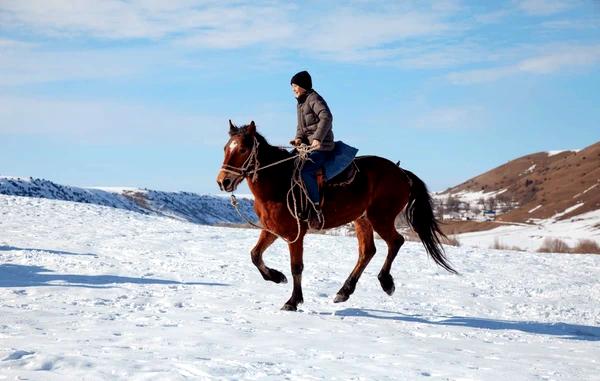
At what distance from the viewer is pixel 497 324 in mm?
8773

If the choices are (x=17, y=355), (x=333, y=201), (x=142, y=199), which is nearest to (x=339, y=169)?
(x=333, y=201)

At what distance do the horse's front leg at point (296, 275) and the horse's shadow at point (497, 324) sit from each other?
0.58 meters

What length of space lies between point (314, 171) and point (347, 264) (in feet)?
19.5

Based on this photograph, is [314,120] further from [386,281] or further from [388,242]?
[386,281]

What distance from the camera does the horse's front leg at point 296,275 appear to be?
27.8 ft

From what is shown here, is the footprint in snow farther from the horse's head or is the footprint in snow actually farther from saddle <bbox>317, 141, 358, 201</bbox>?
saddle <bbox>317, 141, 358, 201</bbox>

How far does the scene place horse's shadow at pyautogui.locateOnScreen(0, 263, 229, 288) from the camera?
981 cm

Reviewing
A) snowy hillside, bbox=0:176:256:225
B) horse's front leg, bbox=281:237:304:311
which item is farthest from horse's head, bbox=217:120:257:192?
snowy hillside, bbox=0:176:256:225

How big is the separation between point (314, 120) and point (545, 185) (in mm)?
136384

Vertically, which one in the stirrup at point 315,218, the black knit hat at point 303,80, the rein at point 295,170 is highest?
the black knit hat at point 303,80

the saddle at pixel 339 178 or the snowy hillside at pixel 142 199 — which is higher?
the snowy hillside at pixel 142 199

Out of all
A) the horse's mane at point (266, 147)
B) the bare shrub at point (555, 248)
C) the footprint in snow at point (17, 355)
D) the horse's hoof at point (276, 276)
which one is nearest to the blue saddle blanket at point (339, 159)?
the horse's mane at point (266, 147)

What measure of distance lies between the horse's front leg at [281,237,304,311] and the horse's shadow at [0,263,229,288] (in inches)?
99.3

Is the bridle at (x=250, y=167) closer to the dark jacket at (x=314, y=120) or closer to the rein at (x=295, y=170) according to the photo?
the rein at (x=295, y=170)
